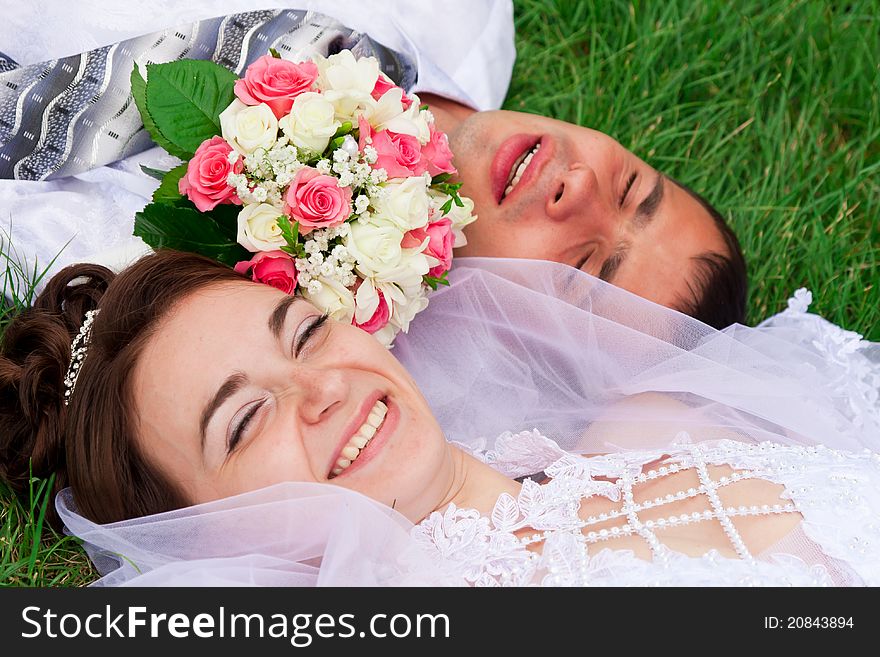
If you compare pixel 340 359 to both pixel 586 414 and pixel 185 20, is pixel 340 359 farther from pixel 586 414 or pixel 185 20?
pixel 185 20

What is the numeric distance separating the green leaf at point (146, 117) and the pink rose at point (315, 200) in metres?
0.51

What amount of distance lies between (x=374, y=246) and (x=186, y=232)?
0.66 m

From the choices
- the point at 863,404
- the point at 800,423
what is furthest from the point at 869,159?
the point at 800,423

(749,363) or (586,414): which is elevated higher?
(749,363)

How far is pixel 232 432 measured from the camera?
2.46 meters

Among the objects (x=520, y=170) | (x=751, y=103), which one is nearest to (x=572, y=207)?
(x=520, y=170)

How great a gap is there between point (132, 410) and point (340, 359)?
2.01 feet

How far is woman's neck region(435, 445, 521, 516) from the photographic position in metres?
2.71

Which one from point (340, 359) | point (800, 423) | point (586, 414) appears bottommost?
point (586, 414)

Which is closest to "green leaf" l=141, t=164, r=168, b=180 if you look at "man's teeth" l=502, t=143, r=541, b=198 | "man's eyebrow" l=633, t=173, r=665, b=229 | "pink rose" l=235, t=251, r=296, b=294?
"pink rose" l=235, t=251, r=296, b=294

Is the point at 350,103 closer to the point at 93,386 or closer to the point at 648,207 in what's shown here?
the point at 93,386

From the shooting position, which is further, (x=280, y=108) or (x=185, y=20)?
(x=185, y=20)

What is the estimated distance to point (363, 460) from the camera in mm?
2504

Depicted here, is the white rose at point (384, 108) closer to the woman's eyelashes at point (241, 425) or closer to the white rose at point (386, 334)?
the white rose at point (386, 334)
